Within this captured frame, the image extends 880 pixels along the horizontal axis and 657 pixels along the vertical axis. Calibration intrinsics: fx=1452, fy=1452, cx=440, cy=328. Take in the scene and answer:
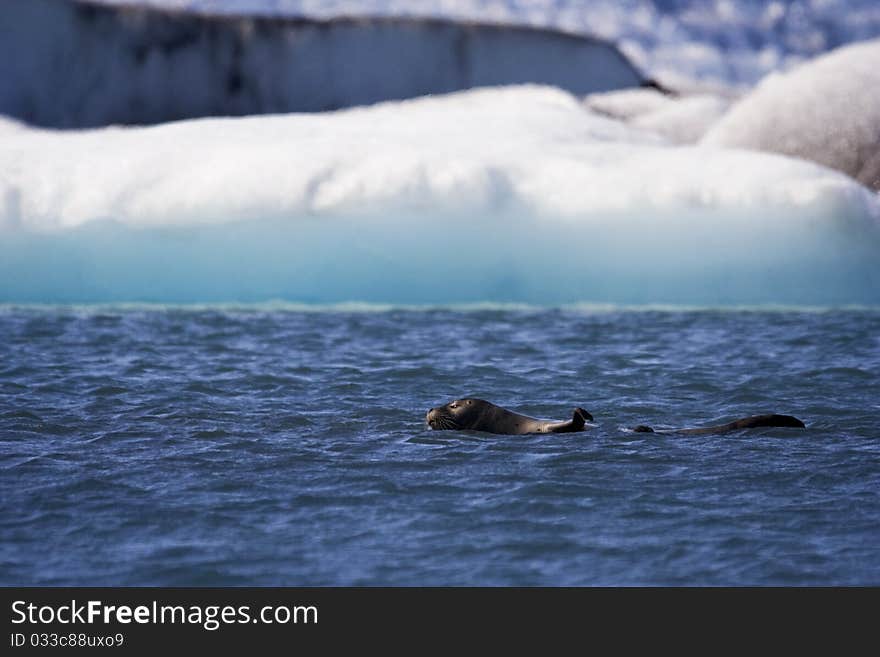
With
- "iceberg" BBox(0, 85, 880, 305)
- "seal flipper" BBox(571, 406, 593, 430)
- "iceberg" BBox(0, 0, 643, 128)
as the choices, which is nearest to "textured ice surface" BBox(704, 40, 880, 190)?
"iceberg" BBox(0, 85, 880, 305)

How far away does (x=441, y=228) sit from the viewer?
1596 centimetres

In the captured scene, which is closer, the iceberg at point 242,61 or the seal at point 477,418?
the seal at point 477,418

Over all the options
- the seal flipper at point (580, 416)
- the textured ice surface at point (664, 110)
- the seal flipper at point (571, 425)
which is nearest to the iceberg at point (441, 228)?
the textured ice surface at point (664, 110)

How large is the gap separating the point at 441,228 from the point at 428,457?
286 inches

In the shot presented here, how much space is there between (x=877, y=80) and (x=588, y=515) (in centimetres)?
1204

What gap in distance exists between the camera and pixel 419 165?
16.3m

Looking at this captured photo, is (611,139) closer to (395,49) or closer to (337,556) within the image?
(395,49)

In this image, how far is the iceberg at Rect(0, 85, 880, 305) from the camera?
1563cm

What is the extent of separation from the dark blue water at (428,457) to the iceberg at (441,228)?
1199 millimetres

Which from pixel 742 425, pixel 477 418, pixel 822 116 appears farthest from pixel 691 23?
pixel 477 418

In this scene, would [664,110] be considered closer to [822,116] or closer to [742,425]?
[822,116]

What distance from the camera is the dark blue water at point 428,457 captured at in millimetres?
6898

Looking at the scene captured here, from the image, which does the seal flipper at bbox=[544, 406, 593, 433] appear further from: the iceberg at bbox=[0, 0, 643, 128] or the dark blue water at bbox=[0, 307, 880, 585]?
the iceberg at bbox=[0, 0, 643, 128]

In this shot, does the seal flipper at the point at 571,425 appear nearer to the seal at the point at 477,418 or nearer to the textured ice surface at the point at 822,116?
the seal at the point at 477,418
